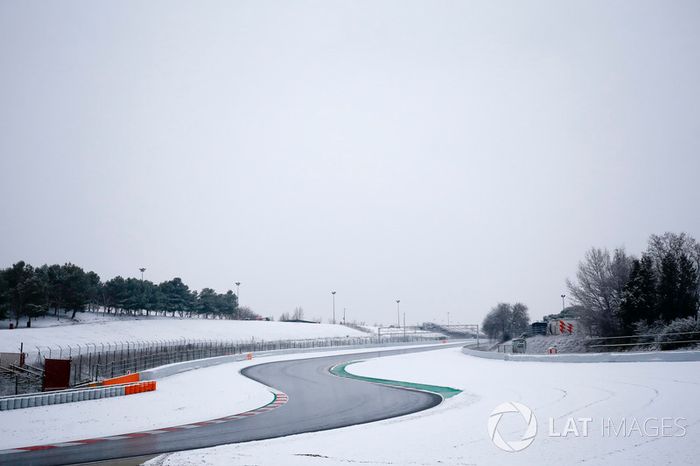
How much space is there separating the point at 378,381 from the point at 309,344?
48.7 meters

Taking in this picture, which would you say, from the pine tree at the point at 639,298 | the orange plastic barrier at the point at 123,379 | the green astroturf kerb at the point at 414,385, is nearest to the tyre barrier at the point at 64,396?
the orange plastic barrier at the point at 123,379

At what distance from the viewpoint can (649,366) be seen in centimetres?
2345

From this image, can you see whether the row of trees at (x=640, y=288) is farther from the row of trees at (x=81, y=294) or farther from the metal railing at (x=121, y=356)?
the row of trees at (x=81, y=294)

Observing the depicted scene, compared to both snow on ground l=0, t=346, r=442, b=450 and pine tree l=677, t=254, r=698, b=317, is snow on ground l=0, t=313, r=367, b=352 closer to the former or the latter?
snow on ground l=0, t=346, r=442, b=450

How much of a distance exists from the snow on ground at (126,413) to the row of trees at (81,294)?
199 ft

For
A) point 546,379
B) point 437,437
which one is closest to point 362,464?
point 437,437

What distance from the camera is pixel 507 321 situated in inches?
5064

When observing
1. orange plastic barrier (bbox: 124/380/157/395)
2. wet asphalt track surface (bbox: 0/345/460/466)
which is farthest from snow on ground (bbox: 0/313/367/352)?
wet asphalt track surface (bbox: 0/345/460/466)

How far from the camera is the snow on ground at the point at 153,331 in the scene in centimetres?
5812

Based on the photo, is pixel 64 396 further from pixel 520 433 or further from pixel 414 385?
pixel 520 433

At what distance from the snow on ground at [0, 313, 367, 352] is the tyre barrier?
34.4 m

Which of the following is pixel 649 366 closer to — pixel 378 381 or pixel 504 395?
pixel 504 395

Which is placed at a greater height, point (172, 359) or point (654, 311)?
point (654, 311)

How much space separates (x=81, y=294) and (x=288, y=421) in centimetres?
7972
